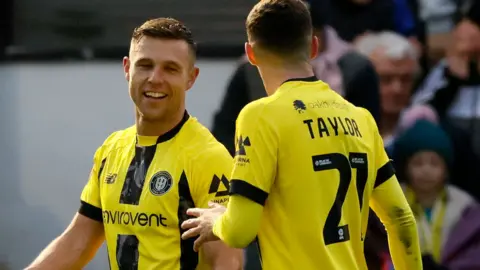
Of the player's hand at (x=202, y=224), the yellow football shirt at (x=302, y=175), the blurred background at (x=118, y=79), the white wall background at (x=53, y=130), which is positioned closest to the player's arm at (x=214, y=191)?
the player's hand at (x=202, y=224)

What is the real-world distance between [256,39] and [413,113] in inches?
140

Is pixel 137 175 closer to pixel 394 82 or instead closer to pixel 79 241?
pixel 79 241

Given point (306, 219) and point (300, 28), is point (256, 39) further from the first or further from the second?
point (306, 219)

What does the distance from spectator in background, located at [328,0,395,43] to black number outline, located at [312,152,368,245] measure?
11.4 feet

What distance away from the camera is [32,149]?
719 cm

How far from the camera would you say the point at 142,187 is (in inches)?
155

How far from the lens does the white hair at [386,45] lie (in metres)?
7.04

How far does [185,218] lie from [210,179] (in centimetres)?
16

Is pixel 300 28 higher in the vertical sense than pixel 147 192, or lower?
higher

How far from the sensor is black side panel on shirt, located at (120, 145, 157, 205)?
3953mm

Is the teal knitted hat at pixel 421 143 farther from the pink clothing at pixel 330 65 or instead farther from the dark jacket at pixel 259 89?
the pink clothing at pixel 330 65

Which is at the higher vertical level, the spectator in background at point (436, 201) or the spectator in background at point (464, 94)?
the spectator in background at point (464, 94)

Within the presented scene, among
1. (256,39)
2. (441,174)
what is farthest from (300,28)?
(441,174)

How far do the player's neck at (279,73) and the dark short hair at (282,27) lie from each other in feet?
0.13
